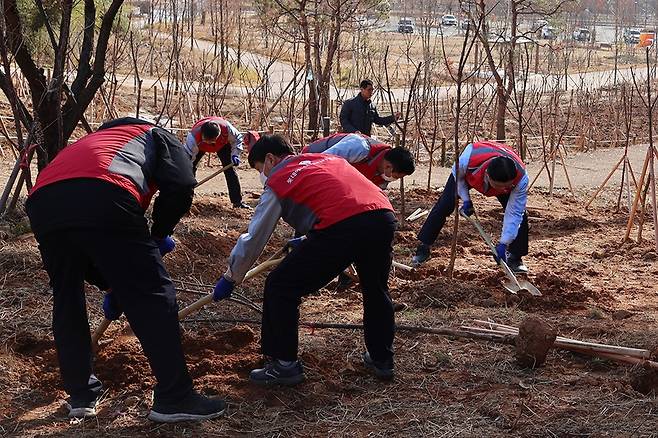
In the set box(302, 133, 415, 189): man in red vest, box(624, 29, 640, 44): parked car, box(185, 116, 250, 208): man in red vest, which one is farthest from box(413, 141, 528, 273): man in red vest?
box(624, 29, 640, 44): parked car

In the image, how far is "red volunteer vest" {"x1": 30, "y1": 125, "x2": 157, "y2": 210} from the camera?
3.42 meters

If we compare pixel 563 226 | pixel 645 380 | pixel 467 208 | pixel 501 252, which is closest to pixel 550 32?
pixel 563 226

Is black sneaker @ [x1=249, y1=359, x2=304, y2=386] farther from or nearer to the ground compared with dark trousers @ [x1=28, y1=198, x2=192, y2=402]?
nearer to the ground

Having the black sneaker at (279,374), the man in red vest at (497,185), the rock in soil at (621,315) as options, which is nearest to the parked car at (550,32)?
the man in red vest at (497,185)

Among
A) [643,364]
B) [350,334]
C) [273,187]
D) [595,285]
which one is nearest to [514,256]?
[595,285]

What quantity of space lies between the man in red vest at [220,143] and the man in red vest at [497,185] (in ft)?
8.17

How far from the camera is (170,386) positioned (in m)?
3.53

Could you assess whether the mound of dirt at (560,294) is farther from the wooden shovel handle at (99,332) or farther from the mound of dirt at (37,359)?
the mound of dirt at (37,359)

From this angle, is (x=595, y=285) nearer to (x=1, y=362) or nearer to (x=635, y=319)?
(x=635, y=319)

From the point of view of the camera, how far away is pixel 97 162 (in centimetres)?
345

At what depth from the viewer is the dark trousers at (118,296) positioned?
11.2 ft

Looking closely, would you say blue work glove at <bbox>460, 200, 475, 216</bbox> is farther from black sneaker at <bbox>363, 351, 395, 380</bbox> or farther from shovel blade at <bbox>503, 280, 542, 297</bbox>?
black sneaker at <bbox>363, 351, 395, 380</bbox>

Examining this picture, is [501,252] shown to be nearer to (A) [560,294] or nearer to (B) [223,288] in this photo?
(A) [560,294]

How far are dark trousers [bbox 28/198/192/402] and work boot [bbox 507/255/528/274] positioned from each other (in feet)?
13.1
